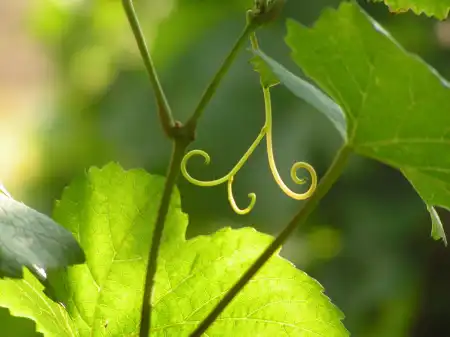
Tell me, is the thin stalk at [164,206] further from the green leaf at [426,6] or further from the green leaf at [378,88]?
the green leaf at [426,6]

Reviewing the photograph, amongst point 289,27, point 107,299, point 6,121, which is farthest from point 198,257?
point 6,121

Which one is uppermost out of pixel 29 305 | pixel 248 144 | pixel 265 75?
pixel 265 75

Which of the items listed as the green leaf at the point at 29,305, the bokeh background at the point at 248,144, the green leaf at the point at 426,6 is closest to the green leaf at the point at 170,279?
the green leaf at the point at 29,305

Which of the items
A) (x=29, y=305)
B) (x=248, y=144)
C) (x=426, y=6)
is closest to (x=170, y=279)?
(x=29, y=305)

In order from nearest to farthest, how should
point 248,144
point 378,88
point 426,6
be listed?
point 378,88 → point 426,6 → point 248,144

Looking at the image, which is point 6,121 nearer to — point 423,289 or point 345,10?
point 423,289

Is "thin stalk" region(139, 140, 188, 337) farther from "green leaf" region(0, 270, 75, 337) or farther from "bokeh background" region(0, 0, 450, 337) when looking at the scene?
"bokeh background" region(0, 0, 450, 337)

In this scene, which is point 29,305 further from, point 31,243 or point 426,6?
point 426,6

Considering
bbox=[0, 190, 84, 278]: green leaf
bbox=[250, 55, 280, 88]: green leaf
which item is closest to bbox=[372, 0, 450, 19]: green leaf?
bbox=[250, 55, 280, 88]: green leaf
